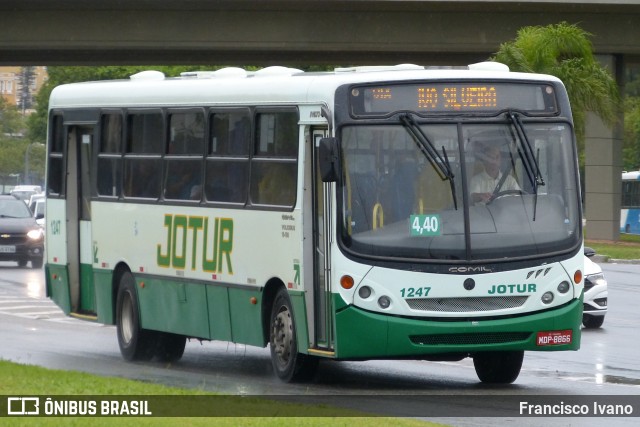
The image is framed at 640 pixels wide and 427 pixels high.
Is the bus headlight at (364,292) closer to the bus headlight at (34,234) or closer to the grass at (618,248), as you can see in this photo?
the bus headlight at (34,234)

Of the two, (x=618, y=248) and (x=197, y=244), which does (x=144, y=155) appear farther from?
(x=618, y=248)

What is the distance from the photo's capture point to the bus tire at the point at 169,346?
59.7ft

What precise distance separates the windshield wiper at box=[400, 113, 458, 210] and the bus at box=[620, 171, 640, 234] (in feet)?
178

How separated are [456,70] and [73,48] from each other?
32259 millimetres

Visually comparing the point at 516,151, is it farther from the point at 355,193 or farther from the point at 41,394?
the point at 41,394

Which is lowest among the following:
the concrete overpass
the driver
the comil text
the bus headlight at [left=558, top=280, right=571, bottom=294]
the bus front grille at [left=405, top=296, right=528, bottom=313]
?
the bus front grille at [left=405, top=296, right=528, bottom=313]

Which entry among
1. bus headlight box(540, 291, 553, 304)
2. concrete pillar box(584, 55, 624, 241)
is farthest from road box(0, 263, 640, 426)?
concrete pillar box(584, 55, 624, 241)

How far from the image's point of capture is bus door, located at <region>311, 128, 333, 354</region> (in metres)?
14.3

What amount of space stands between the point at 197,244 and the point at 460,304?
345cm

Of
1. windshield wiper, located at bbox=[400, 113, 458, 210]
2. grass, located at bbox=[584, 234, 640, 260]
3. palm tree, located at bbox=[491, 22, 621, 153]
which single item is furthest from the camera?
grass, located at bbox=[584, 234, 640, 260]

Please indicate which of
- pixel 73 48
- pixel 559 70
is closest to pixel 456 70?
pixel 559 70

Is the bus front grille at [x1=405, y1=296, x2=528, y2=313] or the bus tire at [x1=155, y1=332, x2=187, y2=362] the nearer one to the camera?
the bus front grille at [x1=405, y1=296, x2=528, y2=313]

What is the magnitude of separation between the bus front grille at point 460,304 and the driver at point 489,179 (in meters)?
0.85

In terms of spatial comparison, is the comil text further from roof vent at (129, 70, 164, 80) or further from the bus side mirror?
the bus side mirror
